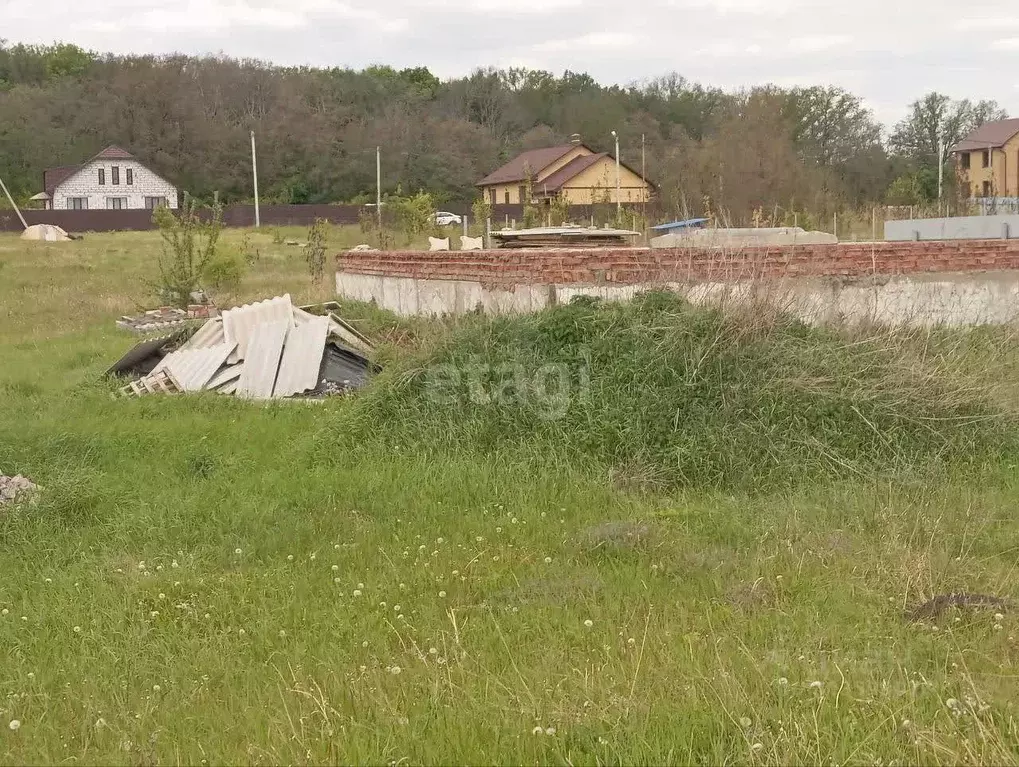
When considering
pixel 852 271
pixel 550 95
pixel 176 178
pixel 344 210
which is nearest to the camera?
pixel 852 271

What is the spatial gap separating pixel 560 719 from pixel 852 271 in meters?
7.27

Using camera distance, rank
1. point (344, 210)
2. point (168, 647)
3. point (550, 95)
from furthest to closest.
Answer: point (550, 95), point (344, 210), point (168, 647)

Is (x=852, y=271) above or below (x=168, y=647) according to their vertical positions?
above

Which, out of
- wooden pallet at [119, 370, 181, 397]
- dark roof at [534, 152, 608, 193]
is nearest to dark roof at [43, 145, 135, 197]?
dark roof at [534, 152, 608, 193]

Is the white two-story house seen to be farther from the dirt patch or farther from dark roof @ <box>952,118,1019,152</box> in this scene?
the dirt patch

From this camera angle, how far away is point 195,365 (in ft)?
31.7

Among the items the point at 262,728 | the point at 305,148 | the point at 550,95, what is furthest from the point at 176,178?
the point at 262,728

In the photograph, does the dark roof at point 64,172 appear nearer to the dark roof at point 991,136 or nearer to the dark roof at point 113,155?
the dark roof at point 113,155

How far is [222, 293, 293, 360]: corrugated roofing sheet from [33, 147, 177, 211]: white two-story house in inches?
2002

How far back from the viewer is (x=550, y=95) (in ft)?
270

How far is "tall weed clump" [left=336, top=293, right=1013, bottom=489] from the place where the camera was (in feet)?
21.1

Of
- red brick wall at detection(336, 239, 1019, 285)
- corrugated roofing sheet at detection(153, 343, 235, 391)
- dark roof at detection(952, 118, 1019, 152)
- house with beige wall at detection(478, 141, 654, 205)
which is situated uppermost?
dark roof at detection(952, 118, 1019, 152)

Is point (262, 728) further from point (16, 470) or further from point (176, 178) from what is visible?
point (176, 178)

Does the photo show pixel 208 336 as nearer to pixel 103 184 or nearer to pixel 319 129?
pixel 103 184
